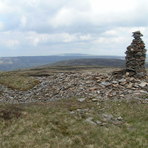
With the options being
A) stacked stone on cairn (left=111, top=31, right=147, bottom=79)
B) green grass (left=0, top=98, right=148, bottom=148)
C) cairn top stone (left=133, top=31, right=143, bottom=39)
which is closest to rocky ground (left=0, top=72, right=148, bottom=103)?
stacked stone on cairn (left=111, top=31, right=147, bottom=79)

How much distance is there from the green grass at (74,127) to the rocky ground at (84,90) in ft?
14.8

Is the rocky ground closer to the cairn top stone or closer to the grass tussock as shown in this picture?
the grass tussock

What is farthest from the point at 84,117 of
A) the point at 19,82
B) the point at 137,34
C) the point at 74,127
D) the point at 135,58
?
the point at 19,82

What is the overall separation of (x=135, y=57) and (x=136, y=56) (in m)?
0.22

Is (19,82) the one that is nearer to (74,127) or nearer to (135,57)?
(135,57)

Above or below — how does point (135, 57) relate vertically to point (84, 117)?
above

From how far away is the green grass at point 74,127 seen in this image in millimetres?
16766

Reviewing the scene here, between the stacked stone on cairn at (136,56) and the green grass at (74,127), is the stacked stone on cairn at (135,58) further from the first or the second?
→ the green grass at (74,127)

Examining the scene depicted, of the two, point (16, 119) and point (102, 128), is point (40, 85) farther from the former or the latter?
point (102, 128)

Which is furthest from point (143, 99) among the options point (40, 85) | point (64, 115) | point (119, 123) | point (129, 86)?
point (40, 85)

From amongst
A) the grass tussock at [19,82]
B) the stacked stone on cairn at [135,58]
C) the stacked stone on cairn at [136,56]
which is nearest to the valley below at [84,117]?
the stacked stone on cairn at [135,58]

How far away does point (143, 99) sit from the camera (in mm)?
28797

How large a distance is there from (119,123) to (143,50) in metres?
20.6

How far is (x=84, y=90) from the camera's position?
33.8 meters
